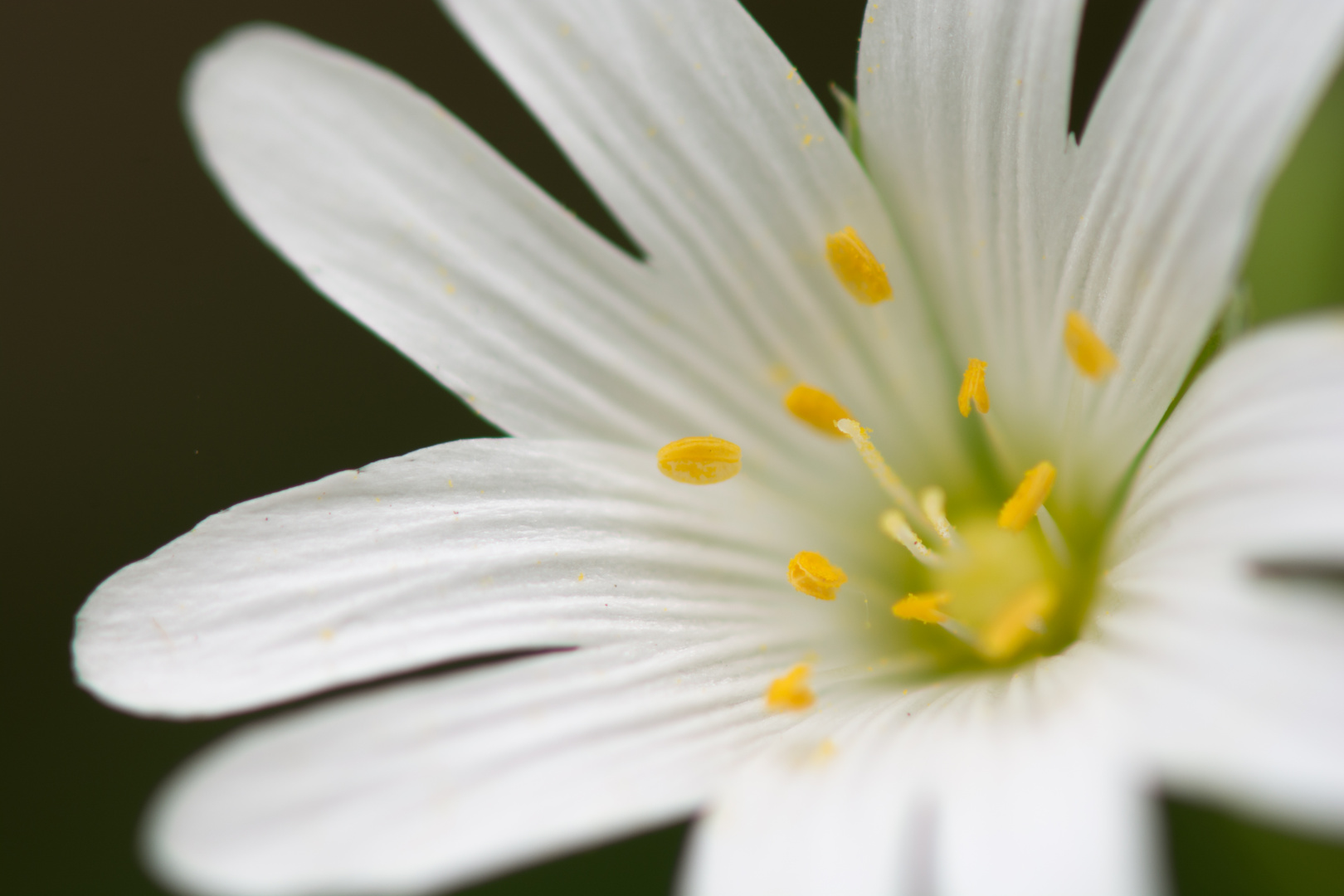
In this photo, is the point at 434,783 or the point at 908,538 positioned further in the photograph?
the point at 908,538

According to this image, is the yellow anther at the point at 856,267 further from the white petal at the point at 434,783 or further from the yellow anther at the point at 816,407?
the white petal at the point at 434,783

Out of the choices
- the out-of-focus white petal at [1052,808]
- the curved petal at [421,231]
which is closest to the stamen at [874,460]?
the curved petal at [421,231]

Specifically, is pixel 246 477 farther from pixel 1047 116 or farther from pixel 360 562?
pixel 1047 116

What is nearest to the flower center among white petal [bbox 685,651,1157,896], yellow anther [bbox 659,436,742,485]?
yellow anther [bbox 659,436,742,485]

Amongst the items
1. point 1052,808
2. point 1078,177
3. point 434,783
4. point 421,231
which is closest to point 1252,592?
point 1052,808

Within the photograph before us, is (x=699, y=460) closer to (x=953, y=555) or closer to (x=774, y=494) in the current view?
(x=774, y=494)

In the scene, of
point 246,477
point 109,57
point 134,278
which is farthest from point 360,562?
point 109,57
